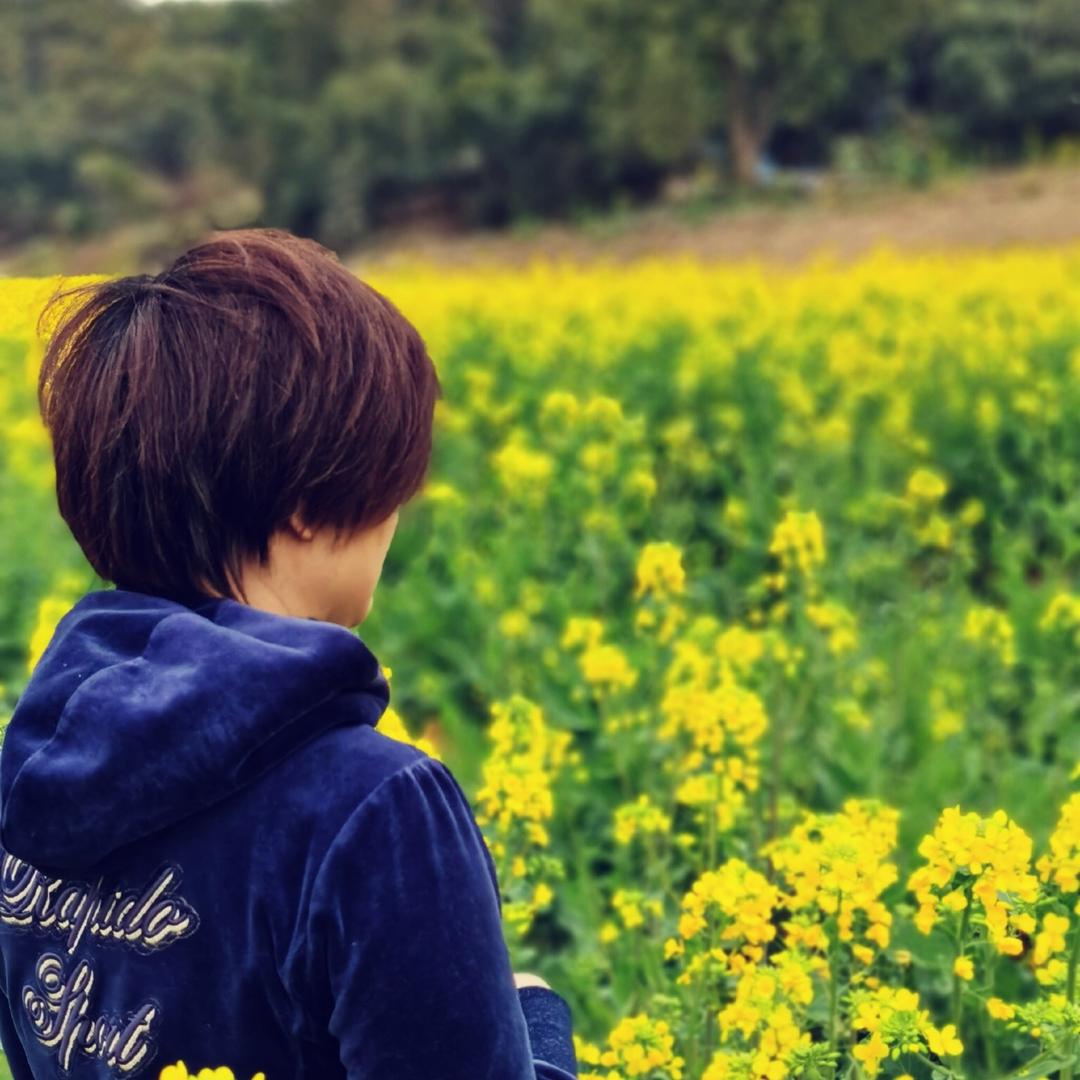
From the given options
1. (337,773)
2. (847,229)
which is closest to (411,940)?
(337,773)

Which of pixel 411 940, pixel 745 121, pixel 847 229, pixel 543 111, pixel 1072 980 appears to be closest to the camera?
pixel 411 940

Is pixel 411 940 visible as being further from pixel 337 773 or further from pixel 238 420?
pixel 238 420

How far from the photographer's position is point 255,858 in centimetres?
107

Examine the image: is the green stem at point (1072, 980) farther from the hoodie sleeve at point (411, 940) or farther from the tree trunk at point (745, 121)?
the tree trunk at point (745, 121)

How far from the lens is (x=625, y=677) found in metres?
2.51

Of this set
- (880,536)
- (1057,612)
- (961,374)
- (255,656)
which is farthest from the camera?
(961,374)

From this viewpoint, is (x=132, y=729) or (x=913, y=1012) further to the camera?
(x=913, y=1012)

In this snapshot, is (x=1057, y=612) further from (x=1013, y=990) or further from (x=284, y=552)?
(x=284, y=552)

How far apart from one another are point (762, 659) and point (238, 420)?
177 centimetres

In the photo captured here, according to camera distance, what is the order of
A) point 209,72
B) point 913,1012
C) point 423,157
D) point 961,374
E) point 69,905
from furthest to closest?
point 209,72 < point 423,157 < point 961,374 < point 913,1012 < point 69,905

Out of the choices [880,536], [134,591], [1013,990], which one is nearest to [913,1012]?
[134,591]

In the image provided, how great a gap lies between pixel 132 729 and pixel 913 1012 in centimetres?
75

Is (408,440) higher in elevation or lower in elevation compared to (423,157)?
higher

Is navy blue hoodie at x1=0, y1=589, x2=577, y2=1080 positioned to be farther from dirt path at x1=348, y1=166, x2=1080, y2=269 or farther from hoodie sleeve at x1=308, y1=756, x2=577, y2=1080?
dirt path at x1=348, y1=166, x2=1080, y2=269
